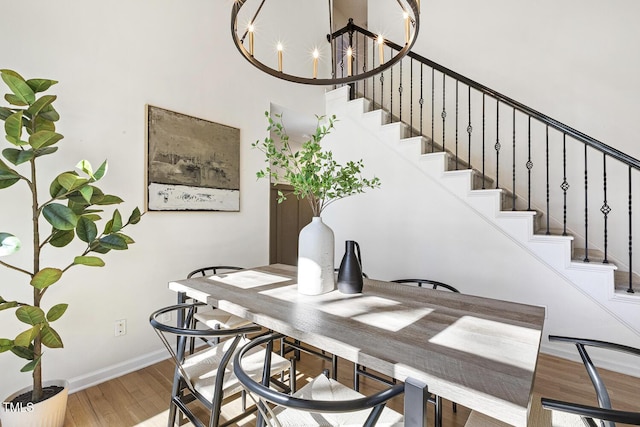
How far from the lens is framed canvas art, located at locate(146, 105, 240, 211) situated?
94.7 inches

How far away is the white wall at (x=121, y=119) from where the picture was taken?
191cm

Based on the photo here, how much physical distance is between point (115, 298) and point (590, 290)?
11.5 feet

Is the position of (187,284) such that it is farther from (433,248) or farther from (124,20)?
(433,248)

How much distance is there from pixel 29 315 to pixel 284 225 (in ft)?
9.99

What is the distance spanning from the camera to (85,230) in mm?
1625

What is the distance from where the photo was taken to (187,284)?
1.80 meters

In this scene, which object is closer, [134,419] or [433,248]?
[134,419]

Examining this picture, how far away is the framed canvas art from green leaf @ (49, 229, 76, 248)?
77 centimetres

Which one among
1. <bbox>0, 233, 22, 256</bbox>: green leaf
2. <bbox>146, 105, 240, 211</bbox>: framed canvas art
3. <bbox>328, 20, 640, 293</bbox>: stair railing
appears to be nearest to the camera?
<bbox>0, 233, 22, 256</bbox>: green leaf

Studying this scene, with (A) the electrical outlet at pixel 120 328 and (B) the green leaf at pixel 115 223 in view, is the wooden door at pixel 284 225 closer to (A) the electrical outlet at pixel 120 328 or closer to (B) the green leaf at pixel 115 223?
(A) the electrical outlet at pixel 120 328

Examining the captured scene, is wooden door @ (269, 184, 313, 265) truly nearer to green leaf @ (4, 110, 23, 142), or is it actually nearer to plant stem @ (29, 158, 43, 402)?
plant stem @ (29, 158, 43, 402)

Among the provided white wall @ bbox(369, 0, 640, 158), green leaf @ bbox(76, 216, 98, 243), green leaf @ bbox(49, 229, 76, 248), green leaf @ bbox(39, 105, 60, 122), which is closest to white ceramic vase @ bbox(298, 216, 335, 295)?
green leaf @ bbox(76, 216, 98, 243)

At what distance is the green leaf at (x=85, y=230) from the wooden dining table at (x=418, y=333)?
51 cm

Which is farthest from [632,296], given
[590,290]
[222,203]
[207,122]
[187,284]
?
[207,122]
